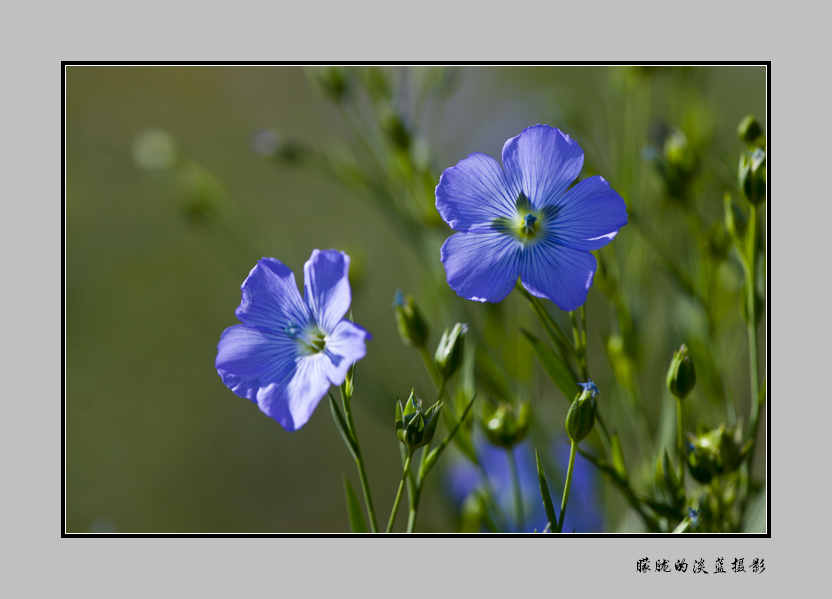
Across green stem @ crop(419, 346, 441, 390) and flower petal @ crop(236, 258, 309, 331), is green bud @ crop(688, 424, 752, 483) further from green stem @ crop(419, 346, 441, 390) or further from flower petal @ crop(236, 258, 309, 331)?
flower petal @ crop(236, 258, 309, 331)

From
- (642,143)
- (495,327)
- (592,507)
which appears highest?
(642,143)

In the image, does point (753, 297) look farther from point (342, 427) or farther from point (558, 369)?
point (342, 427)

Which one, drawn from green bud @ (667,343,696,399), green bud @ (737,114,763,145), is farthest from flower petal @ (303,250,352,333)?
green bud @ (737,114,763,145)

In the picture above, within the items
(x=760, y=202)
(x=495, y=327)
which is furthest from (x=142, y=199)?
(x=760, y=202)

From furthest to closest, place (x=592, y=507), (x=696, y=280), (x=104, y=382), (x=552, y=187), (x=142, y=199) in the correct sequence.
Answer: (x=142, y=199) → (x=104, y=382) → (x=592, y=507) → (x=696, y=280) → (x=552, y=187)

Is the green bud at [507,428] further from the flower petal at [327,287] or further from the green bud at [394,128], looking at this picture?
the green bud at [394,128]

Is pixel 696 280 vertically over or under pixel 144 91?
under

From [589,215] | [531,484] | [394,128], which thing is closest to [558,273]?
[589,215]

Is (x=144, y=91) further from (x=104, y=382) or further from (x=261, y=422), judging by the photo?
(x=261, y=422)
